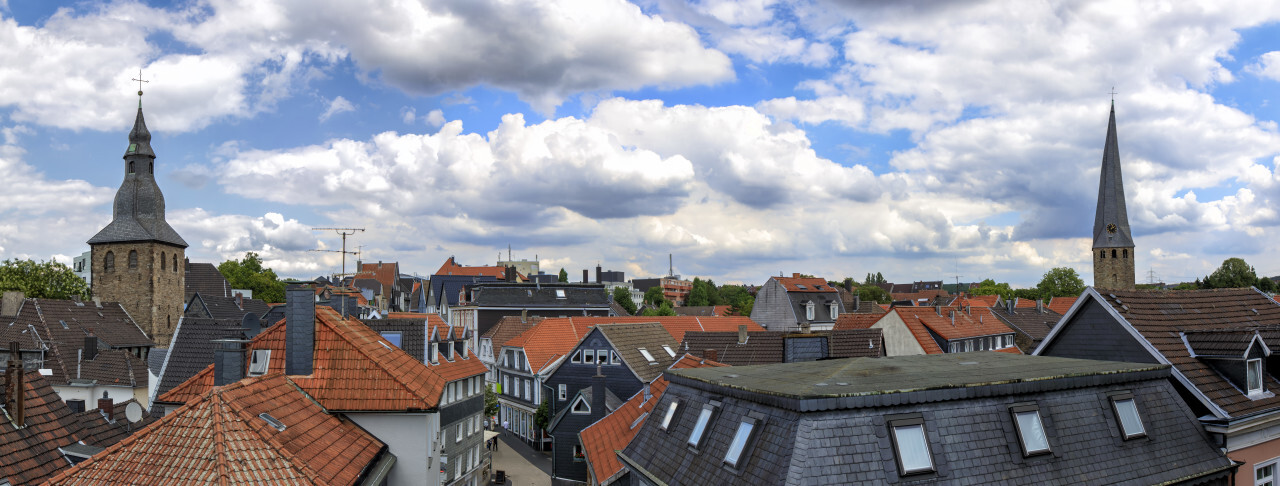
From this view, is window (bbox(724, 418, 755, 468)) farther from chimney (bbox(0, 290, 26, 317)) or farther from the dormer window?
chimney (bbox(0, 290, 26, 317))

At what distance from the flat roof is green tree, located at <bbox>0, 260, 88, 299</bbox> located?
251 ft

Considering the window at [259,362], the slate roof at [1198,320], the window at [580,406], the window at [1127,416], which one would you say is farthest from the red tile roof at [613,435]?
the slate roof at [1198,320]

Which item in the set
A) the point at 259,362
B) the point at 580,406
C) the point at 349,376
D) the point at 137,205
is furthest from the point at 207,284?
the point at 349,376

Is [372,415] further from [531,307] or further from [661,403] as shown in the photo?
[531,307]

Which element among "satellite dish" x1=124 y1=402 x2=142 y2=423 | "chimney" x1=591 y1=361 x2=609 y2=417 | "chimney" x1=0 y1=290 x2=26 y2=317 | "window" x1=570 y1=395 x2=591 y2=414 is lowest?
"window" x1=570 y1=395 x2=591 y2=414

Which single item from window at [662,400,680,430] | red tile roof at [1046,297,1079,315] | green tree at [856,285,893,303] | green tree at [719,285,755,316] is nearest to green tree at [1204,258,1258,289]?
red tile roof at [1046,297,1079,315]

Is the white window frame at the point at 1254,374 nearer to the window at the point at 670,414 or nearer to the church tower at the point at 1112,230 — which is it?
the window at the point at 670,414

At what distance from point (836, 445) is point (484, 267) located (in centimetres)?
10211

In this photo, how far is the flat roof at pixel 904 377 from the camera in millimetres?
13047

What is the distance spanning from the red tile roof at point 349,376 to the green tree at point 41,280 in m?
63.6

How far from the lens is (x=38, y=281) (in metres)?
74.1

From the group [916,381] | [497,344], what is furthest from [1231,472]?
[497,344]

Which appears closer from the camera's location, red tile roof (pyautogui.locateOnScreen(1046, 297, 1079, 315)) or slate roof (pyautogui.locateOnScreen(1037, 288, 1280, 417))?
slate roof (pyautogui.locateOnScreen(1037, 288, 1280, 417))

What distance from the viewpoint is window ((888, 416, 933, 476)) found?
12.4 m
